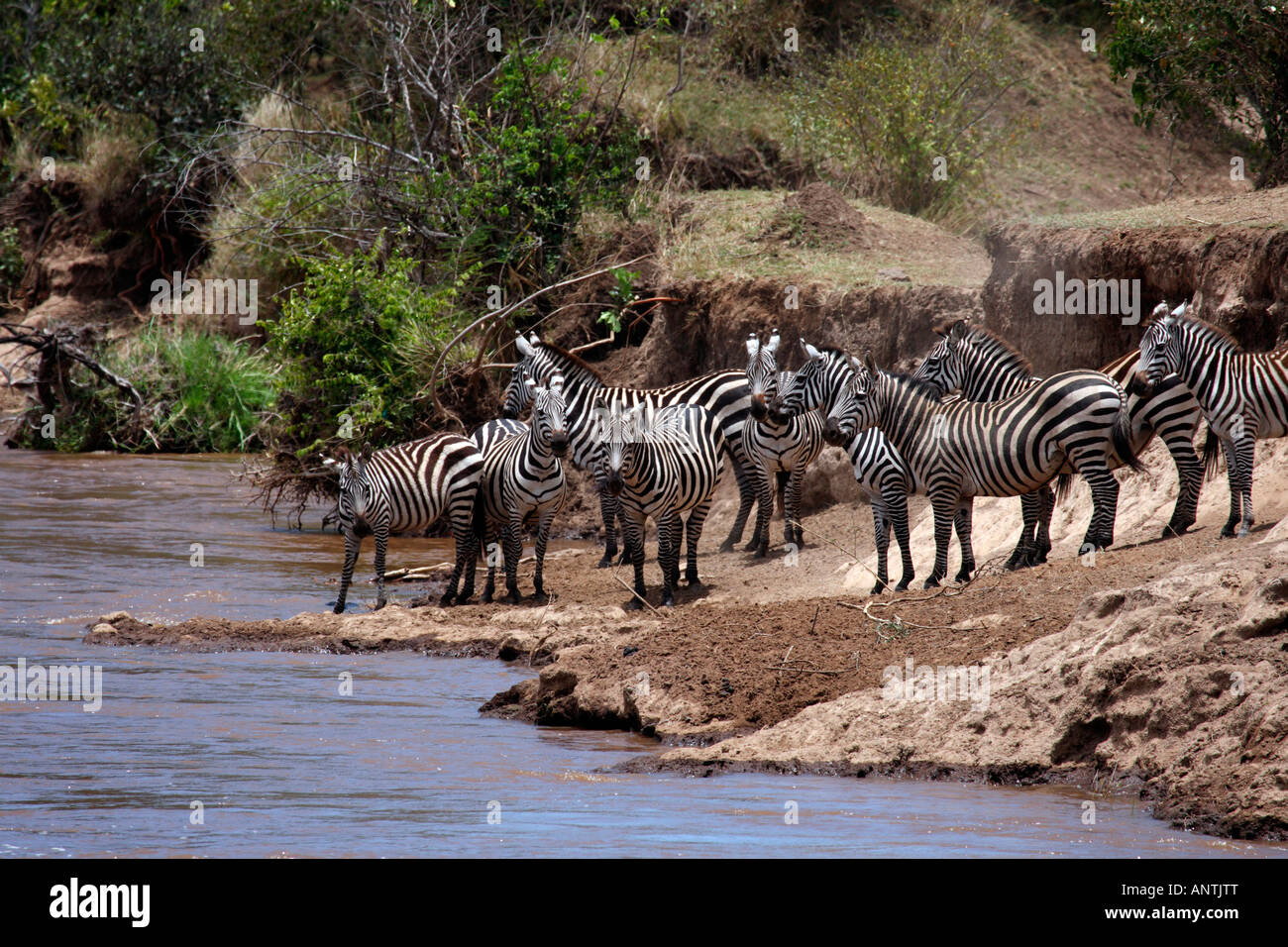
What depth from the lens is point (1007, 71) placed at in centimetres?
2577

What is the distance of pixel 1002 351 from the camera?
12.6 metres

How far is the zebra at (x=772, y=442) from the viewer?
14.0 m

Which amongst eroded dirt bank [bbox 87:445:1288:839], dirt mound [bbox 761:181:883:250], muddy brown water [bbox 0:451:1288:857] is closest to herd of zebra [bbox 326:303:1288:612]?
eroded dirt bank [bbox 87:445:1288:839]

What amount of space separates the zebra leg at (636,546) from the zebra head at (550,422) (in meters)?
0.82

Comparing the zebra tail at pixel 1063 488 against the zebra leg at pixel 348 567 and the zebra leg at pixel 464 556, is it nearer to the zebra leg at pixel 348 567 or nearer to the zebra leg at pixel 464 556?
the zebra leg at pixel 464 556

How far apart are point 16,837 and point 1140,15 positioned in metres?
15.9

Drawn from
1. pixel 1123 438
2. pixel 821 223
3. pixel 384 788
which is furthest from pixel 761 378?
pixel 384 788

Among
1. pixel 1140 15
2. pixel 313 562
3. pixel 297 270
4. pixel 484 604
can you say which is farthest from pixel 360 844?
pixel 297 270

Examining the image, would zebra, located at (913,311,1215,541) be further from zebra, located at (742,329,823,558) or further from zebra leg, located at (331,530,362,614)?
zebra leg, located at (331,530,362,614)

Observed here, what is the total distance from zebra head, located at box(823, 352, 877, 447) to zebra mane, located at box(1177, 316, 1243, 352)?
2443mm

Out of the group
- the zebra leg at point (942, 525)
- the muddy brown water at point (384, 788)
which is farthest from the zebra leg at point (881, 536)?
the muddy brown water at point (384, 788)

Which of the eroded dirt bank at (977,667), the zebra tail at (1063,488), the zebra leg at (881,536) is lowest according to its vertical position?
the eroded dirt bank at (977,667)

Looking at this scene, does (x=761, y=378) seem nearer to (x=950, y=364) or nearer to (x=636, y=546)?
(x=950, y=364)

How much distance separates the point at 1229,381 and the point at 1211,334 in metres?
0.46
